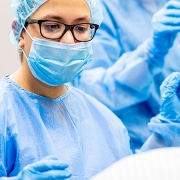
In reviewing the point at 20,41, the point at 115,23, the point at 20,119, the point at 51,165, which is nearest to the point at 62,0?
the point at 20,41

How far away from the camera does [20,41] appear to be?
1.46 meters

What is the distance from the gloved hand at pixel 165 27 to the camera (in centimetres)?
193

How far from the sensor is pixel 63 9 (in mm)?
1342

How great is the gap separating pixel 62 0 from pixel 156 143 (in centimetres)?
67

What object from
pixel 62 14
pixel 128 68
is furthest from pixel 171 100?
pixel 62 14

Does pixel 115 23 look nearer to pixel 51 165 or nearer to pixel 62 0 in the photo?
pixel 62 0

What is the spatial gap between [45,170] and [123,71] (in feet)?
3.08

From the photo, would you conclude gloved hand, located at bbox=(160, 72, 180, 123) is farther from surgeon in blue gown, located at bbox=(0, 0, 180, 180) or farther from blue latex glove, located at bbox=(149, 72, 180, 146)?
A: surgeon in blue gown, located at bbox=(0, 0, 180, 180)

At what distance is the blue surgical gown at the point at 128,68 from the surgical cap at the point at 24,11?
21.9 inches

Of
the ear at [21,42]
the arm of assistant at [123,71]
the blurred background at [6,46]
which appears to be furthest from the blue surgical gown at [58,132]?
the blurred background at [6,46]

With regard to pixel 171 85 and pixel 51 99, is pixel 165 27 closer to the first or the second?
pixel 171 85

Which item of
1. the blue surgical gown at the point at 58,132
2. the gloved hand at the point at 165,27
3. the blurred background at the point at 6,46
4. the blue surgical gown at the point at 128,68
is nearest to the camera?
the blue surgical gown at the point at 58,132

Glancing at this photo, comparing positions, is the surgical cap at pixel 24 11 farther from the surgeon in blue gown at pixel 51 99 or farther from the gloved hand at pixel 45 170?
the gloved hand at pixel 45 170

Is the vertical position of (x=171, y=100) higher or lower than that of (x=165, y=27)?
lower
